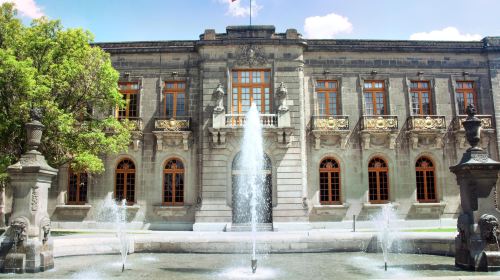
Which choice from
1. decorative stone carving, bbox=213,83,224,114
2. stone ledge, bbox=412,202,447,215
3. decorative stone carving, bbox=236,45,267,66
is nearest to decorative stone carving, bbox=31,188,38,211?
decorative stone carving, bbox=213,83,224,114

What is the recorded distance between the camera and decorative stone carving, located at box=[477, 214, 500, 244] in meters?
10.1

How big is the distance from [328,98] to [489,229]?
15.9m

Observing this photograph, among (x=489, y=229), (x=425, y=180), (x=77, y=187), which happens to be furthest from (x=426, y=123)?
(x=77, y=187)

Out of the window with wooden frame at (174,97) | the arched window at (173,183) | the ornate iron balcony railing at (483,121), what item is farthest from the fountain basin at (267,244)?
the ornate iron balcony railing at (483,121)

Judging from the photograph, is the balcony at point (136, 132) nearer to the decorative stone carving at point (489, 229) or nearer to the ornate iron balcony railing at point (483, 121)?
the ornate iron balcony railing at point (483, 121)

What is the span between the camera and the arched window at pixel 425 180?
80.8 ft

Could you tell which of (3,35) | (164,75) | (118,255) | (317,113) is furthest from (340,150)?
(3,35)

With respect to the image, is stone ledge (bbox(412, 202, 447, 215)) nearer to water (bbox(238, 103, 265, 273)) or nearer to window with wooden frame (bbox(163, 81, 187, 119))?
water (bbox(238, 103, 265, 273))

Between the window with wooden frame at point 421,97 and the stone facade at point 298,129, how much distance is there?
1.22ft

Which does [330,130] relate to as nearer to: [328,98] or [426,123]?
[328,98]

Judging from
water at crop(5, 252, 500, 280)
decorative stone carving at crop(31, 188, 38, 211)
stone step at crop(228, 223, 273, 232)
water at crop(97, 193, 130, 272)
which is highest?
decorative stone carving at crop(31, 188, 38, 211)

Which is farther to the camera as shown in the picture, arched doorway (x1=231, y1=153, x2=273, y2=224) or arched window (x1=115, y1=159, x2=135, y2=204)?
arched window (x1=115, y1=159, x2=135, y2=204)

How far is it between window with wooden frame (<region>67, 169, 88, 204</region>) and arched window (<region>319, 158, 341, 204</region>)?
45.0 feet

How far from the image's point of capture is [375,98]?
998 inches
